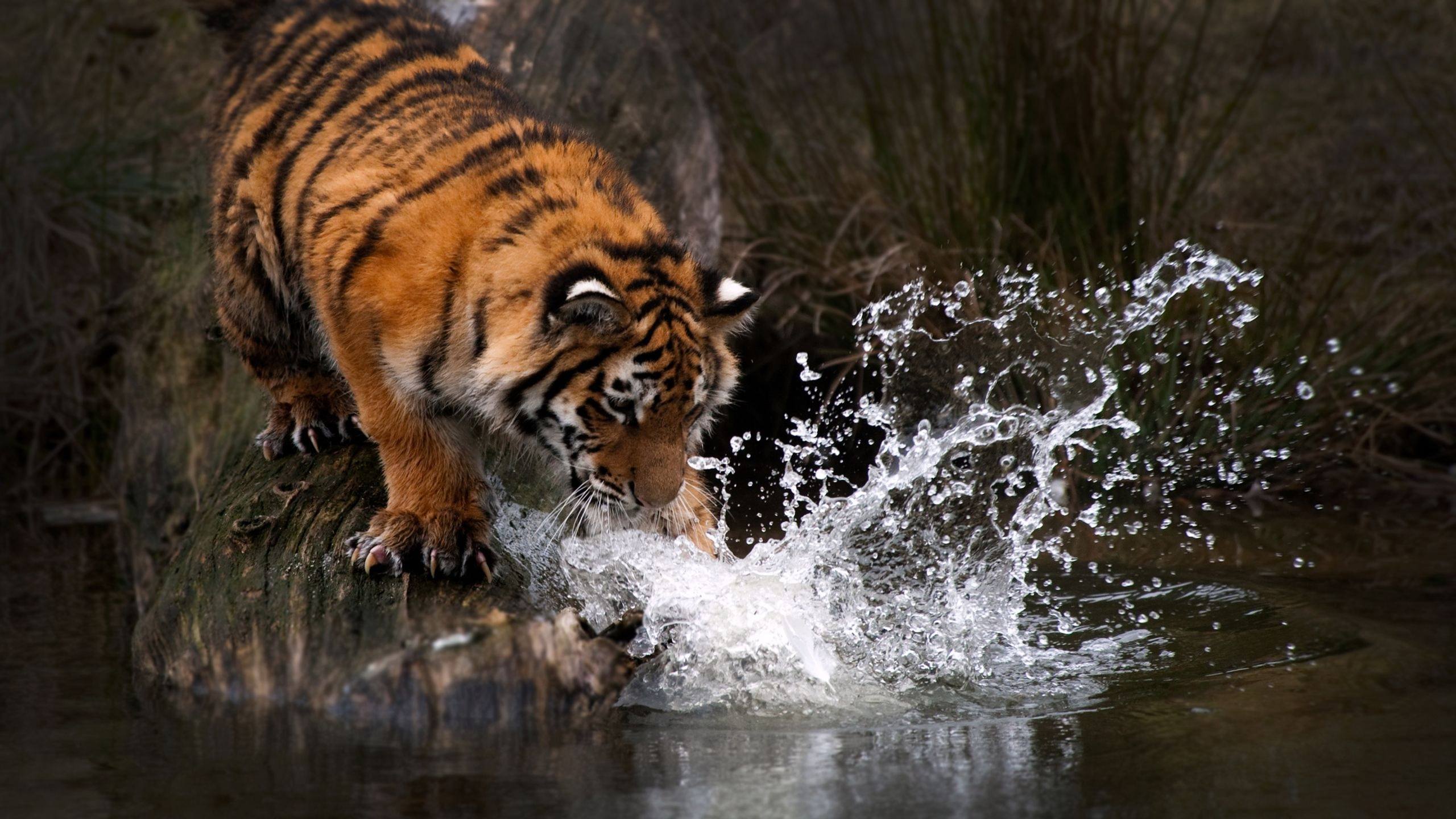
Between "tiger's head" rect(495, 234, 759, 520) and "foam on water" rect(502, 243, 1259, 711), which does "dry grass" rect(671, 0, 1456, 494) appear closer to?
"foam on water" rect(502, 243, 1259, 711)

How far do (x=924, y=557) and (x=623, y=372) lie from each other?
1.34m

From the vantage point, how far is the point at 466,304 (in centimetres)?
312

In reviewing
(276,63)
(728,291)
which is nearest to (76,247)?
(276,63)

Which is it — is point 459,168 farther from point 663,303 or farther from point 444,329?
point 663,303

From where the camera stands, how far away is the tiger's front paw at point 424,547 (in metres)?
3.00

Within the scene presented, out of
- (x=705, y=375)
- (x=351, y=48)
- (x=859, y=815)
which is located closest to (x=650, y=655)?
(x=705, y=375)

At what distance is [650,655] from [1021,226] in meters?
2.71

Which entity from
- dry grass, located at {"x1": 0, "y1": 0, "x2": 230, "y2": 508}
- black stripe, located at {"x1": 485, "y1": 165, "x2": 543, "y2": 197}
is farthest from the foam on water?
dry grass, located at {"x1": 0, "y1": 0, "x2": 230, "y2": 508}

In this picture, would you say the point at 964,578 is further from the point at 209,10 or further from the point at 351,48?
the point at 209,10

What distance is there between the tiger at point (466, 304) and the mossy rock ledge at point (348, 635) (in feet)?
0.33

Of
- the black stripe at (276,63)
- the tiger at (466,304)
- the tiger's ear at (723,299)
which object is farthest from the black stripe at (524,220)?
the black stripe at (276,63)

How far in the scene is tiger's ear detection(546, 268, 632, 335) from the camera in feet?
9.47

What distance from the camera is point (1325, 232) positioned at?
5762mm

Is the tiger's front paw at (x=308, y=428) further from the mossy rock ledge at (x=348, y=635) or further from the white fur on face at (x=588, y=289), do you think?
the white fur on face at (x=588, y=289)
